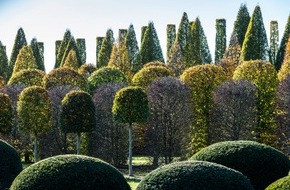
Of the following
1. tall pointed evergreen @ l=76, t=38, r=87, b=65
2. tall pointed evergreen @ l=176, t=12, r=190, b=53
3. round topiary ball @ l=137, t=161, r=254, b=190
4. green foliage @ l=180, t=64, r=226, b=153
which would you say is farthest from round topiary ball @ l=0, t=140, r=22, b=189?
tall pointed evergreen @ l=76, t=38, r=87, b=65

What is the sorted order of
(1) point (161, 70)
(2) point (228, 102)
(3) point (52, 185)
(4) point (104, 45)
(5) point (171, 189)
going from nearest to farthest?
(5) point (171, 189)
(3) point (52, 185)
(2) point (228, 102)
(1) point (161, 70)
(4) point (104, 45)

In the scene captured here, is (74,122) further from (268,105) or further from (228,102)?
(268,105)

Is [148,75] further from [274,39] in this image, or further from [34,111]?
[274,39]

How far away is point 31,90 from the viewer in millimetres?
35156

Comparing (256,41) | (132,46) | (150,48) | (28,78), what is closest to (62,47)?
(132,46)

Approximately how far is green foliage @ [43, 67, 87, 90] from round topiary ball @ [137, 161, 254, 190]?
95.8ft

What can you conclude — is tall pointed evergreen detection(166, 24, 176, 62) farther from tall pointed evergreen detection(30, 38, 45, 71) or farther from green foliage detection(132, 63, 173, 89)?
green foliage detection(132, 63, 173, 89)

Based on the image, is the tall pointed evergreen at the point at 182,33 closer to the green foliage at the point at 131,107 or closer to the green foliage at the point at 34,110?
the green foliage at the point at 131,107

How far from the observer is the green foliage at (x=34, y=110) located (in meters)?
35.0

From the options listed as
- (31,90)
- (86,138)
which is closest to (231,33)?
(86,138)

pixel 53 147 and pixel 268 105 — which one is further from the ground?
pixel 268 105

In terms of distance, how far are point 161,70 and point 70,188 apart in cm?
2756

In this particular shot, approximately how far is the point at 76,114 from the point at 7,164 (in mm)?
10326

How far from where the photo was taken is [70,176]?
49.9ft
